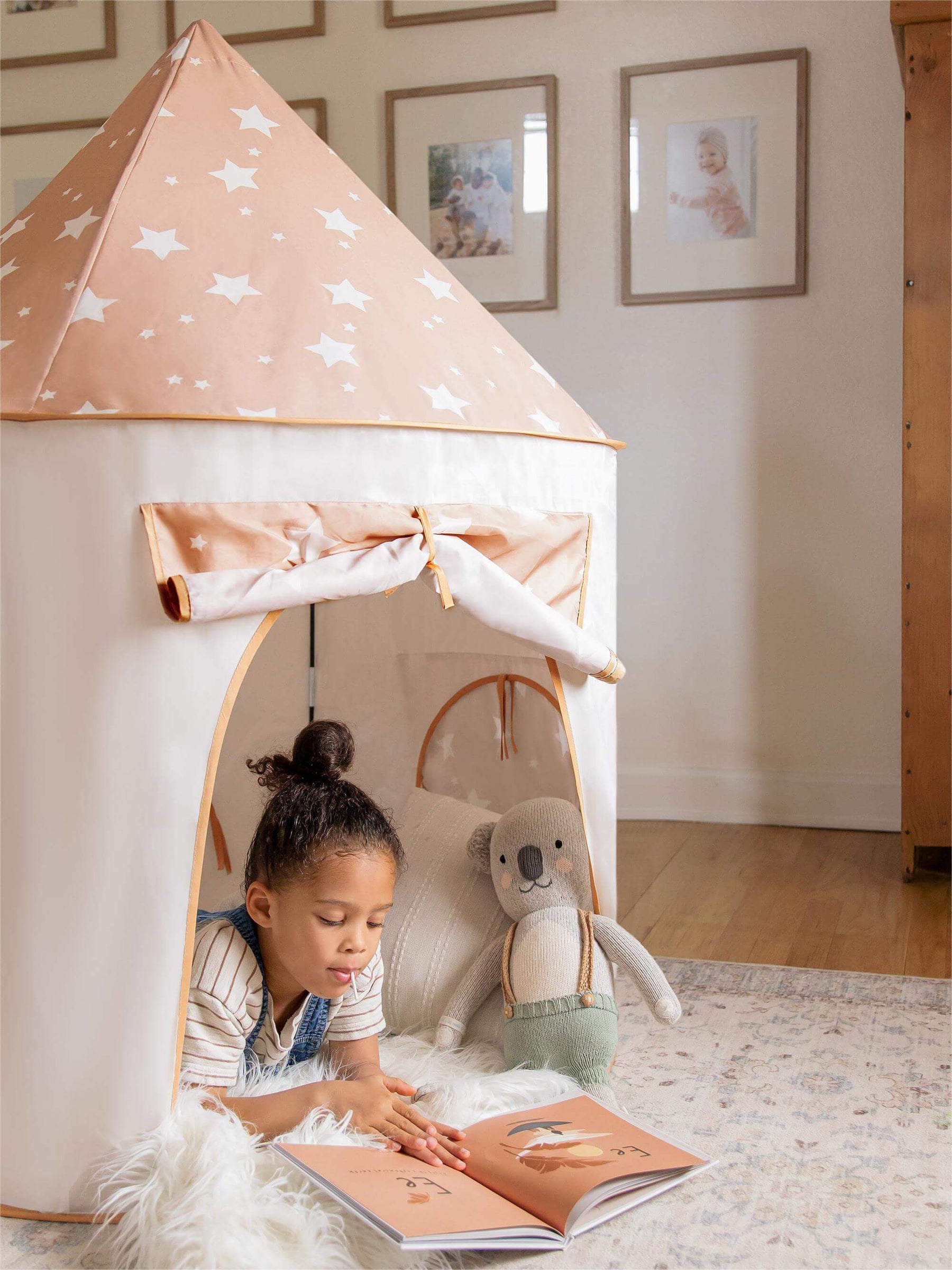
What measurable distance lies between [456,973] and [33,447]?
100 centimetres

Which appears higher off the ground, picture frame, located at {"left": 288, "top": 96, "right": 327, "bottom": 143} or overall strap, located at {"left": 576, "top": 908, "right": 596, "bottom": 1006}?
picture frame, located at {"left": 288, "top": 96, "right": 327, "bottom": 143}

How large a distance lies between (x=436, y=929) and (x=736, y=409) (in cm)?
187

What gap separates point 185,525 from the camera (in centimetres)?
131

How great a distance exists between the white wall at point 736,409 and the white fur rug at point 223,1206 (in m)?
2.09

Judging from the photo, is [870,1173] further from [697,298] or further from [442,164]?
[442,164]

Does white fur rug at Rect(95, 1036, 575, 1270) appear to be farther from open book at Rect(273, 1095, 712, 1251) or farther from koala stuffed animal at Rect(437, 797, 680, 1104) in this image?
koala stuffed animal at Rect(437, 797, 680, 1104)

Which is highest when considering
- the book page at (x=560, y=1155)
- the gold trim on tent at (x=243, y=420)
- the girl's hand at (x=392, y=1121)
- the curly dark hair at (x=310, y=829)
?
the gold trim on tent at (x=243, y=420)

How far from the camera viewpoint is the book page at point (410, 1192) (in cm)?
121

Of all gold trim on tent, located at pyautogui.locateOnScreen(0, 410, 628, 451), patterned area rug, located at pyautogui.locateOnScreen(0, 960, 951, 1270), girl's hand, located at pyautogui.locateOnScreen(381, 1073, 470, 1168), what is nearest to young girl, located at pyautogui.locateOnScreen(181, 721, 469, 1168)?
girl's hand, located at pyautogui.locateOnScreen(381, 1073, 470, 1168)

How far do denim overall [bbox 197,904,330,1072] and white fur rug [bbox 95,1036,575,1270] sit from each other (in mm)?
161

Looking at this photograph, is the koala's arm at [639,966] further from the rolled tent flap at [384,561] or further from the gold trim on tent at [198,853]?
the gold trim on tent at [198,853]

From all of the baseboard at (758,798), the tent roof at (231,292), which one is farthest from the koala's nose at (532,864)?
the baseboard at (758,798)

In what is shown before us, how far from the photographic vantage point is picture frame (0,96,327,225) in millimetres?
3545

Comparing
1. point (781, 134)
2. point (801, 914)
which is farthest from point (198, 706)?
point (781, 134)
